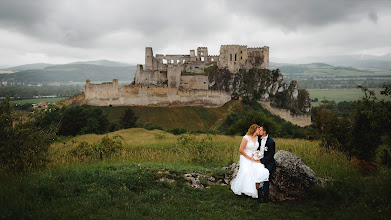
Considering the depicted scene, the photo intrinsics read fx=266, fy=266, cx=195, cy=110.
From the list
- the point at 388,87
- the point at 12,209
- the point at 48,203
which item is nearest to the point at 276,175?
the point at 388,87

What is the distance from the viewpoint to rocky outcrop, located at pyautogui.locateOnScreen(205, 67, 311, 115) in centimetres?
6362

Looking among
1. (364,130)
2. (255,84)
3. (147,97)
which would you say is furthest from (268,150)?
(255,84)

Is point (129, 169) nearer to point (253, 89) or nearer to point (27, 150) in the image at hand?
point (27, 150)

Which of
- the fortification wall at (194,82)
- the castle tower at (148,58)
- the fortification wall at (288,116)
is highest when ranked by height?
the castle tower at (148,58)

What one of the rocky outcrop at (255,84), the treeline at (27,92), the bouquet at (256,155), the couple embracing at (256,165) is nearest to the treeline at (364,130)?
the couple embracing at (256,165)

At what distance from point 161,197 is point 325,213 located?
4.08 meters

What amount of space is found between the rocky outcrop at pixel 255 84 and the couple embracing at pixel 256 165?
5427 cm

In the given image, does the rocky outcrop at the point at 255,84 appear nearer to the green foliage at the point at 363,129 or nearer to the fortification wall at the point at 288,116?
the fortification wall at the point at 288,116

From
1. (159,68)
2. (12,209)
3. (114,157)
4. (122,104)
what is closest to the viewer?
(12,209)

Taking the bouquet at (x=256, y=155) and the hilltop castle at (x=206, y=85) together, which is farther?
the hilltop castle at (x=206, y=85)

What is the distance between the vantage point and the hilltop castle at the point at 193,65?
5712cm

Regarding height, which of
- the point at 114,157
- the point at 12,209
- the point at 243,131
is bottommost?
the point at 243,131

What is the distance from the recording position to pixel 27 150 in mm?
8336

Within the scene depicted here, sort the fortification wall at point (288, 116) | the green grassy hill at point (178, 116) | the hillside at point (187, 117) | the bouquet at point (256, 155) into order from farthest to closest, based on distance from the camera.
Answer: the fortification wall at point (288, 116), the green grassy hill at point (178, 116), the hillside at point (187, 117), the bouquet at point (256, 155)
